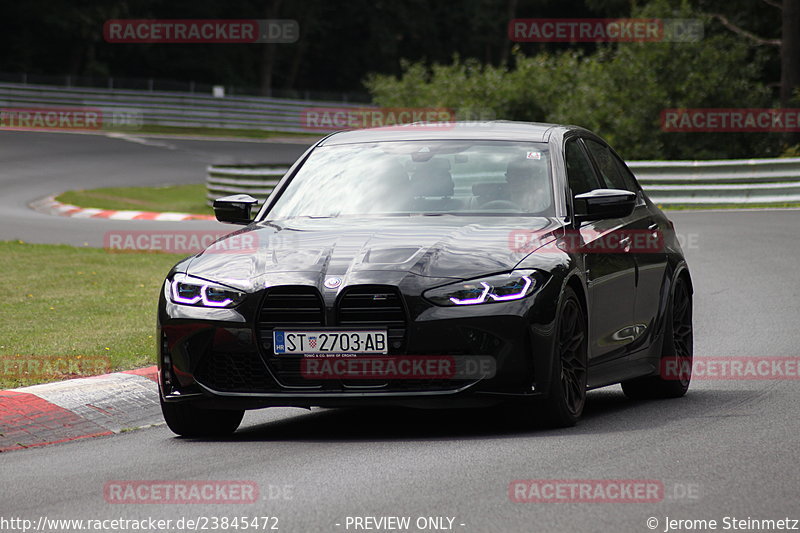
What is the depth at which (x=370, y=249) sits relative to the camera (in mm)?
7250

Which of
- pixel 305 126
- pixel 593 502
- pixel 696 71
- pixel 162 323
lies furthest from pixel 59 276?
pixel 305 126

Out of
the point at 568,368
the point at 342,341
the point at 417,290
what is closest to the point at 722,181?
the point at 568,368

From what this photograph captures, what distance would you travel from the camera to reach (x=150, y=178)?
37.7 metres

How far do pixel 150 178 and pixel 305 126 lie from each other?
25419 mm

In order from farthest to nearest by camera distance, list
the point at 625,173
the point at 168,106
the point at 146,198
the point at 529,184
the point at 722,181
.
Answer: the point at 168,106 → the point at 146,198 → the point at 722,181 → the point at 625,173 → the point at 529,184

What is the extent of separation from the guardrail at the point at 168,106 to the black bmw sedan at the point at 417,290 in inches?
1918

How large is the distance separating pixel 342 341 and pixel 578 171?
236cm

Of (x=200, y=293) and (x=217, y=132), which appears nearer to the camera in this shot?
(x=200, y=293)

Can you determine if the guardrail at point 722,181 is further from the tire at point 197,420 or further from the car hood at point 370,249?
the tire at point 197,420

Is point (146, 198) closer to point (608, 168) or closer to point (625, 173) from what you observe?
point (625, 173)

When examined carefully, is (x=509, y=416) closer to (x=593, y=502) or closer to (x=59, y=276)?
(x=593, y=502)

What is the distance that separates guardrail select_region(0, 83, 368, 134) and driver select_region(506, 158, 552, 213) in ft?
160

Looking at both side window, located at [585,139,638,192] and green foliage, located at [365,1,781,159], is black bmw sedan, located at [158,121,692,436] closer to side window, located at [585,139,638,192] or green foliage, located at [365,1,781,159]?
side window, located at [585,139,638,192]

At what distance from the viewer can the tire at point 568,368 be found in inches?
284
